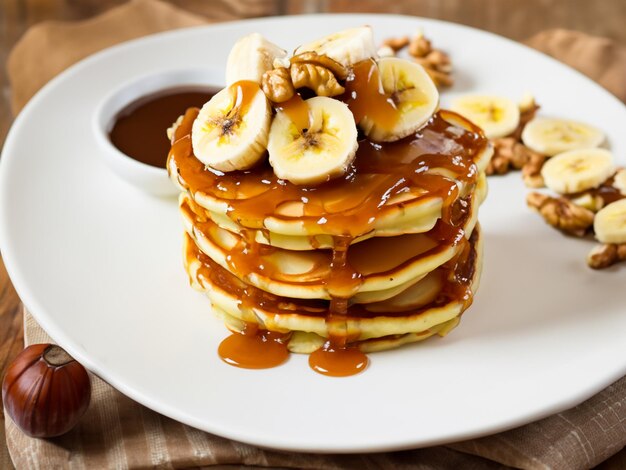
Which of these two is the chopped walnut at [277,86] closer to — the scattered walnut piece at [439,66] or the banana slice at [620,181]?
the banana slice at [620,181]

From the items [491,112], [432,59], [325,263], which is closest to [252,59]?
[325,263]

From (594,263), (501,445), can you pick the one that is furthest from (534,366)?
(594,263)

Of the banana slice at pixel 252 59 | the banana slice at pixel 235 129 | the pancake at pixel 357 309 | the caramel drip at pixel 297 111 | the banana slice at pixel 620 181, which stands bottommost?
the banana slice at pixel 620 181

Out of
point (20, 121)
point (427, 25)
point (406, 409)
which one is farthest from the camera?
point (427, 25)

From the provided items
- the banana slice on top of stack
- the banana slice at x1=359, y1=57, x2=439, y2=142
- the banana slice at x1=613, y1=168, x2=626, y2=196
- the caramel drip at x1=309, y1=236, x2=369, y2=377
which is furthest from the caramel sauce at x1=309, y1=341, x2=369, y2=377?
the banana slice at x1=613, y1=168, x2=626, y2=196

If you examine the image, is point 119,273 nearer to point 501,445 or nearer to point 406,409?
point 406,409

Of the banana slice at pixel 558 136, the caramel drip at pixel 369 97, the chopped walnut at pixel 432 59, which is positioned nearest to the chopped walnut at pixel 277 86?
the caramel drip at pixel 369 97

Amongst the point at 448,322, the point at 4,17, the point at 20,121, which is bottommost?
the point at 4,17
